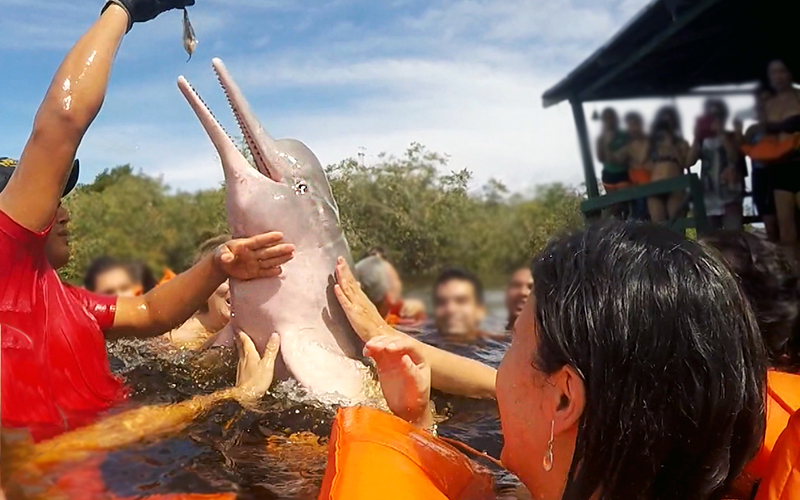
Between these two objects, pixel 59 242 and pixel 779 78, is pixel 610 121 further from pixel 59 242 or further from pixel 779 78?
pixel 59 242

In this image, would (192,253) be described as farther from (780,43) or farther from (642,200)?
(780,43)

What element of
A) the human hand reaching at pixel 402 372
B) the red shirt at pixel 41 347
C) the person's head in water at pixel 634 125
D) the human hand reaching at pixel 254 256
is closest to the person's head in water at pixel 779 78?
the person's head in water at pixel 634 125

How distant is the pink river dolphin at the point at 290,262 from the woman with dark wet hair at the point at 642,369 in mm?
1833

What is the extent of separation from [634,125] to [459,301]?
6.53 feet

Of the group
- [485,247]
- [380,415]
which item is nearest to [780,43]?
[485,247]

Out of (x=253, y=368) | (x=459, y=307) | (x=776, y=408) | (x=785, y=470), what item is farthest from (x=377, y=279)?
(x=785, y=470)

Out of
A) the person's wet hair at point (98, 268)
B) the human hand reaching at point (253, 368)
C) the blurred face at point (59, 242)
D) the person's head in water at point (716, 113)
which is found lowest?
the human hand reaching at point (253, 368)

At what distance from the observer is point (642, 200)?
13.9ft

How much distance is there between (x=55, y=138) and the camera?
7.04 ft

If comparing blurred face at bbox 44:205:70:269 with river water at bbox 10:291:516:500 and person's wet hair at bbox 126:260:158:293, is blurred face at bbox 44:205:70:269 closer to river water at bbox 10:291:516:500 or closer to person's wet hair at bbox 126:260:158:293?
river water at bbox 10:291:516:500

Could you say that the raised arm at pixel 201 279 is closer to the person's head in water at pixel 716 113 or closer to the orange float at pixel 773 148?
the person's head in water at pixel 716 113

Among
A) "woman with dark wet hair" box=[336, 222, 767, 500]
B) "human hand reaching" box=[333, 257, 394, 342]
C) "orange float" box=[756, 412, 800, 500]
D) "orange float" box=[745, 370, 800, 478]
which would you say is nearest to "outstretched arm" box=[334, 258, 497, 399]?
"human hand reaching" box=[333, 257, 394, 342]

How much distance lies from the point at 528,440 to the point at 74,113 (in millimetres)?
1642

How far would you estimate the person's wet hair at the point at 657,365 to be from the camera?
1221 mm
